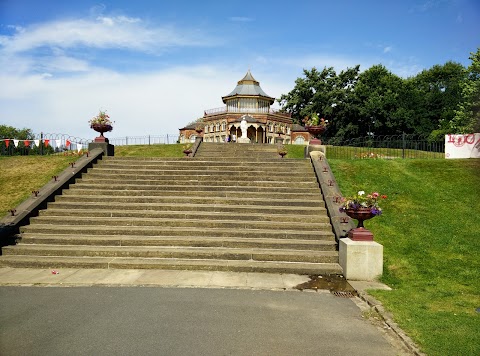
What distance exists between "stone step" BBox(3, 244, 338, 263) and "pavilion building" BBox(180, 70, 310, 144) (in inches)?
1693

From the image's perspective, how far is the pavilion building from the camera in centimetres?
5500

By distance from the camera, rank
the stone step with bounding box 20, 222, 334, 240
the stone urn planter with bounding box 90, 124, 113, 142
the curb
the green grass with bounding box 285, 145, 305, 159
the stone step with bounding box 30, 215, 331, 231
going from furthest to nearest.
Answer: the green grass with bounding box 285, 145, 305, 159
the stone urn planter with bounding box 90, 124, 113, 142
the stone step with bounding box 30, 215, 331, 231
the stone step with bounding box 20, 222, 334, 240
the curb

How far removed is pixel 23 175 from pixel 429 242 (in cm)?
1632

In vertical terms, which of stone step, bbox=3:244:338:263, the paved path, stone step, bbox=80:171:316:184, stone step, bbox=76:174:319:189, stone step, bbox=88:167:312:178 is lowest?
the paved path

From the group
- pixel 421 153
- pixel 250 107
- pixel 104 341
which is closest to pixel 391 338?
pixel 104 341

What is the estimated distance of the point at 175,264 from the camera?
9.10 m

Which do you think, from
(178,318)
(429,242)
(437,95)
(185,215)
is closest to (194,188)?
(185,215)

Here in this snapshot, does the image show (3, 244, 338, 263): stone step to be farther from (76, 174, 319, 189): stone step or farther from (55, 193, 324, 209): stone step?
(76, 174, 319, 189): stone step

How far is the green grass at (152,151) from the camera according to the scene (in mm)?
28016

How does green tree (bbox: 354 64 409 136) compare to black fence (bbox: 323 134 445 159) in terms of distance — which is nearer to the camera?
black fence (bbox: 323 134 445 159)

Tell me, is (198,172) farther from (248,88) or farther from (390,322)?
(248,88)

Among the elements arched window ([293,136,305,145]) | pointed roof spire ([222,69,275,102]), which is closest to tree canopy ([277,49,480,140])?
arched window ([293,136,305,145])

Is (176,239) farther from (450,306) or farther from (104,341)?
(450,306)

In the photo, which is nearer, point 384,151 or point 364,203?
point 364,203
